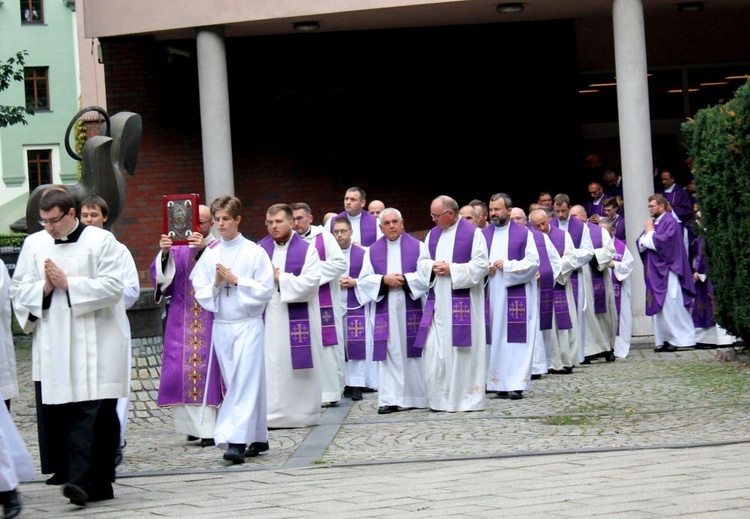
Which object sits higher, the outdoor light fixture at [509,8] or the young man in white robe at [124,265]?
the outdoor light fixture at [509,8]

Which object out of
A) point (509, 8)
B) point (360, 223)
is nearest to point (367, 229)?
point (360, 223)

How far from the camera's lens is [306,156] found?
22469 mm

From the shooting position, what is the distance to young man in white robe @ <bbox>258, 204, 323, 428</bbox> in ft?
39.2

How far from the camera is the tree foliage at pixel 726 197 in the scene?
14609 mm

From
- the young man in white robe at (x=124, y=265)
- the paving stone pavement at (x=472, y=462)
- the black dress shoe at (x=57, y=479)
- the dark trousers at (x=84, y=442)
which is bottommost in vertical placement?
the paving stone pavement at (x=472, y=462)

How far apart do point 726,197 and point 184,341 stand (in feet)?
22.5

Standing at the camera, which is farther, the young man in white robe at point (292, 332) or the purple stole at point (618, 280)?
A: the purple stole at point (618, 280)

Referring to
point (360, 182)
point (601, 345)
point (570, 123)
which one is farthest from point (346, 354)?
point (570, 123)

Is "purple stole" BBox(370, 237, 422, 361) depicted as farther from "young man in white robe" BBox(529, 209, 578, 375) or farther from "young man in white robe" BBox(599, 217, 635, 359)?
"young man in white robe" BBox(599, 217, 635, 359)

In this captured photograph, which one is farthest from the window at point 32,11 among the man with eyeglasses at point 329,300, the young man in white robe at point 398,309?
the young man in white robe at point 398,309

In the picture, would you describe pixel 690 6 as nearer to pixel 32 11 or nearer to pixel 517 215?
pixel 517 215

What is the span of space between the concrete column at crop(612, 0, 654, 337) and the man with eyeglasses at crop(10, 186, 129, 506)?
11.2m

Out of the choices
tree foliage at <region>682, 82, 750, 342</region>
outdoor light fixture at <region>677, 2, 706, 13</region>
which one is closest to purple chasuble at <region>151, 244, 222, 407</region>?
tree foliage at <region>682, 82, 750, 342</region>

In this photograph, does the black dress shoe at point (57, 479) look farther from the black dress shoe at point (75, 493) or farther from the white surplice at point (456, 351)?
the white surplice at point (456, 351)
